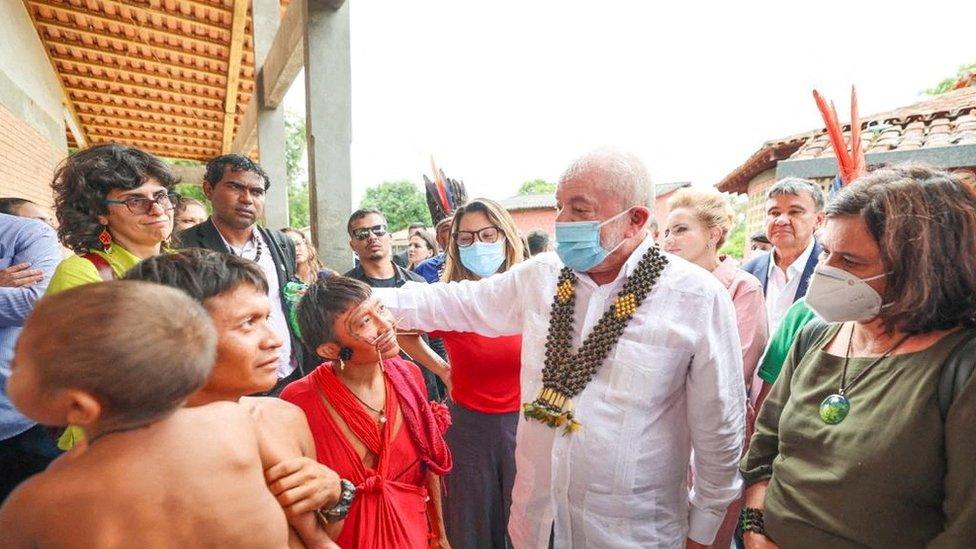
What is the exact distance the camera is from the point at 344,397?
1.80 metres

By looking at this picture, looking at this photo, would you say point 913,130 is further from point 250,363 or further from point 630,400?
point 250,363

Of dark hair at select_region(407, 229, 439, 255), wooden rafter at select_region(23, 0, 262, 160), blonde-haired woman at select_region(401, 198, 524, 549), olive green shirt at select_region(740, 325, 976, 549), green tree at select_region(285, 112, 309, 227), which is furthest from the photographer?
green tree at select_region(285, 112, 309, 227)

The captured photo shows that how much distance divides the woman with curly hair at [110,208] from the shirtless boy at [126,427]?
4.70 ft

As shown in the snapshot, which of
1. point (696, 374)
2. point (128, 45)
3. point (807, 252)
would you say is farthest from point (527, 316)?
point (128, 45)

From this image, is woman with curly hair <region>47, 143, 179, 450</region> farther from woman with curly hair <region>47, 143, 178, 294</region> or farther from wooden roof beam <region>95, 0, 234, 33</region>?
wooden roof beam <region>95, 0, 234, 33</region>

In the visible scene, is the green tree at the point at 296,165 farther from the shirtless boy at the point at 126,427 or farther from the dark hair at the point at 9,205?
the shirtless boy at the point at 126,427

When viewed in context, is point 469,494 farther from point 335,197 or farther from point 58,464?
point 335,197

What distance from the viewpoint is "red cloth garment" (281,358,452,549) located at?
1.69 metres

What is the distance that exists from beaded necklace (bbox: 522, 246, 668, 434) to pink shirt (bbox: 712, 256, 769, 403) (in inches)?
49.7

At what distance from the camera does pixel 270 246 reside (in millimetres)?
3350

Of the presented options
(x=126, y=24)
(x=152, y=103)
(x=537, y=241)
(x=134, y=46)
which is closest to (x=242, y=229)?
(x=537, y=241)

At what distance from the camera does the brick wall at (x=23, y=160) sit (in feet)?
18.5

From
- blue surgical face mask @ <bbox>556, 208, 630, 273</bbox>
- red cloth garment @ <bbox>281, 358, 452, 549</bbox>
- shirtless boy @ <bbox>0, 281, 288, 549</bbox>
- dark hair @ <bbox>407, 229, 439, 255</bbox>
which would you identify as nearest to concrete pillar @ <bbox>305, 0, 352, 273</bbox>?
red cloth garment @ <bbox>281, 358, 452, 549</bbox>

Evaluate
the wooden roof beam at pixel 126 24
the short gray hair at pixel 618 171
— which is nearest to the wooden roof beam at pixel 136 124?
the wooden roof beam at pixel 126 24
